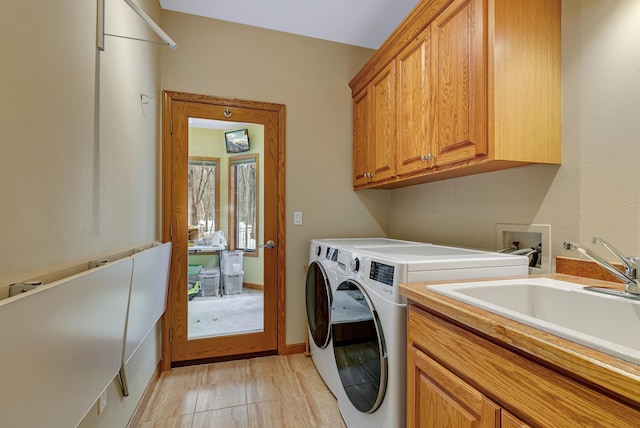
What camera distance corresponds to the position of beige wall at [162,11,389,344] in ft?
7.60

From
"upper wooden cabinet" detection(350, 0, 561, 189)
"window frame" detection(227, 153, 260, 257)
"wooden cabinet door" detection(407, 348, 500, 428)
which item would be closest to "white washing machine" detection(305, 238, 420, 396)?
"window frame" detection(227, 153, 260, 257)

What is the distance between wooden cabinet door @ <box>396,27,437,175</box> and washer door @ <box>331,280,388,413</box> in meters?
0.83

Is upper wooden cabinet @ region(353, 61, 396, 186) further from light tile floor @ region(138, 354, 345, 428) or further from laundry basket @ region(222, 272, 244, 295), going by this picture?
light tile floor @ region(138, 354, 345, 428)

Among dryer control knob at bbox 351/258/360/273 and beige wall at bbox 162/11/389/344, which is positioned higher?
beige wall at bbox 162/11/389/344

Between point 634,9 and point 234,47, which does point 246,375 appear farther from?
point 634,9

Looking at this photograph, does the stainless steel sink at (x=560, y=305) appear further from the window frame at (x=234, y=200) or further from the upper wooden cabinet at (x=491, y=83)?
the window frame at (x=234, y=200)

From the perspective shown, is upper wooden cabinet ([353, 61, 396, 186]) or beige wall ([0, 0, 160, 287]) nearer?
beige wall ([0, 0, 160, 287])

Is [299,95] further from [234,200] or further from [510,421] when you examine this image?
[510,421]

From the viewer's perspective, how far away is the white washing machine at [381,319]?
1.14 metres

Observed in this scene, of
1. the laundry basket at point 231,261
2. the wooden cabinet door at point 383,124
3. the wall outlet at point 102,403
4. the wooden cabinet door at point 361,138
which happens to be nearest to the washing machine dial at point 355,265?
the wooden cabinet door at point 383,124

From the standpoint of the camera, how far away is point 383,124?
211cm

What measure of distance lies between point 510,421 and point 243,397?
166 cm

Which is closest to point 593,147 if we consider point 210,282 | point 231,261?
point 231,261

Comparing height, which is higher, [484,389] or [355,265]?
[355,265]
